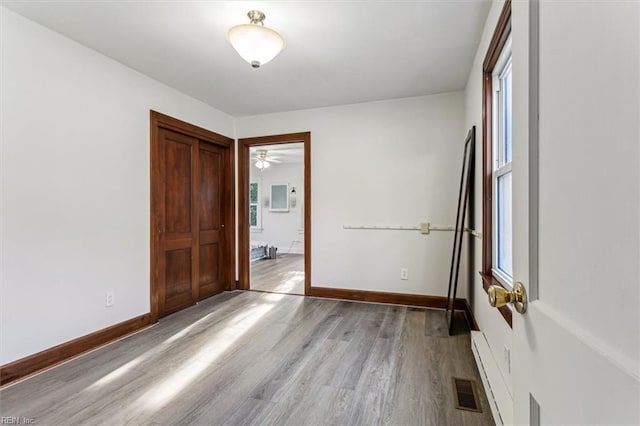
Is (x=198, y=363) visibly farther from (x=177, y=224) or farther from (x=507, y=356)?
(x=507, y=356)

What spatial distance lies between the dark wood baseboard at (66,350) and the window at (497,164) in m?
2.98

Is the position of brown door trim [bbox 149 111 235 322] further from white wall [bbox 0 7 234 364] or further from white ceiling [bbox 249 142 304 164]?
white ceiling [bbox 249 142 304 164]

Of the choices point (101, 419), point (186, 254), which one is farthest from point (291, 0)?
point (186, 254)

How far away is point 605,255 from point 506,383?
1583 millimetres

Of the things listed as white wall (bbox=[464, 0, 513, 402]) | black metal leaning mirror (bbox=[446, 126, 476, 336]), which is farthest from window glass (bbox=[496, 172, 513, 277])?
black metal leaning mirror (bbox=[446, 126, 476, 336])

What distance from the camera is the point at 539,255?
66 centimetres

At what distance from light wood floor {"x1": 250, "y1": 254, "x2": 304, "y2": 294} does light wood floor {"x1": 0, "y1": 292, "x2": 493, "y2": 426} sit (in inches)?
50.1

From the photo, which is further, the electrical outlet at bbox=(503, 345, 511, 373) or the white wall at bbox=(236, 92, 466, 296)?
the white wall at bbox=(236, 92, 466, 296)

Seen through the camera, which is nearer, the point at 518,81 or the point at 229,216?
the point at 518,81

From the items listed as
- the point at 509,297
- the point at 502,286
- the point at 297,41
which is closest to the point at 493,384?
the point at 502,286

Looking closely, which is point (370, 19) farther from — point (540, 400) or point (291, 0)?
point (540, 400)

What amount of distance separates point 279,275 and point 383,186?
99.2 inches

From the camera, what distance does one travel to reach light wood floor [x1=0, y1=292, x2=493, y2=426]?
1.69 metres

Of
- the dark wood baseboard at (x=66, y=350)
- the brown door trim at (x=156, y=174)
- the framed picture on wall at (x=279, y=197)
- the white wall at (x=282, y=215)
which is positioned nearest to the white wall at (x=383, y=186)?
the brown door trim at (x=156, y=174)
